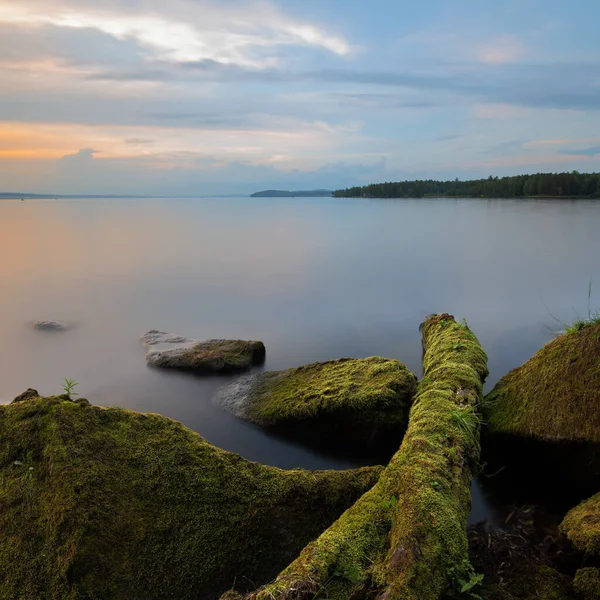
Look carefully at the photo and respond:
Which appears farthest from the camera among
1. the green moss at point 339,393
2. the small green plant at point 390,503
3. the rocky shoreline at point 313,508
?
the green moss at point 339,393

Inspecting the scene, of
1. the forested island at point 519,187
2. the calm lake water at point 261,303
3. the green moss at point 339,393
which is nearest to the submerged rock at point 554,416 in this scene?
the green moss at point 339,393

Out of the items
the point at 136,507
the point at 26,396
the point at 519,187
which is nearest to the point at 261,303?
the point at 26,396

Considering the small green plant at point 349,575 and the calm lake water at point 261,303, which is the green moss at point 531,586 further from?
the calm lake water at point 261,303

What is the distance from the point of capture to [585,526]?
5.25 metres

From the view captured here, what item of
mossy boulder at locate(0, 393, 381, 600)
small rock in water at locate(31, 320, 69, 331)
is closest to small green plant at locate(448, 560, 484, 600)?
mossy boulder at locate(0, 393, 381, 600)

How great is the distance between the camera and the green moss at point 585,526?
5020mm

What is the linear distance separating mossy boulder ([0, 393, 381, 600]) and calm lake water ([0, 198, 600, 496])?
2.99 meters

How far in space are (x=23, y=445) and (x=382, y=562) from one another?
14.0 ft

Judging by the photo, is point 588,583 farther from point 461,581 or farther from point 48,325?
point 48,325

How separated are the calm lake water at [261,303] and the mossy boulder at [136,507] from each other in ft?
9.80

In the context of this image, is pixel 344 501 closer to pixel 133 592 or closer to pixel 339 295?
pixel 133 592

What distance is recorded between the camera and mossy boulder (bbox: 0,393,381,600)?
4.80 metres

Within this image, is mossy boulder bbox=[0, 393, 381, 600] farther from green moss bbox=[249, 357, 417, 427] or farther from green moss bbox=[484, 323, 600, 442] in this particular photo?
green moss bbox=[484, 323, 600, 442]

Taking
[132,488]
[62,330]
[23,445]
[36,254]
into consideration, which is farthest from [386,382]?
[36,254]
